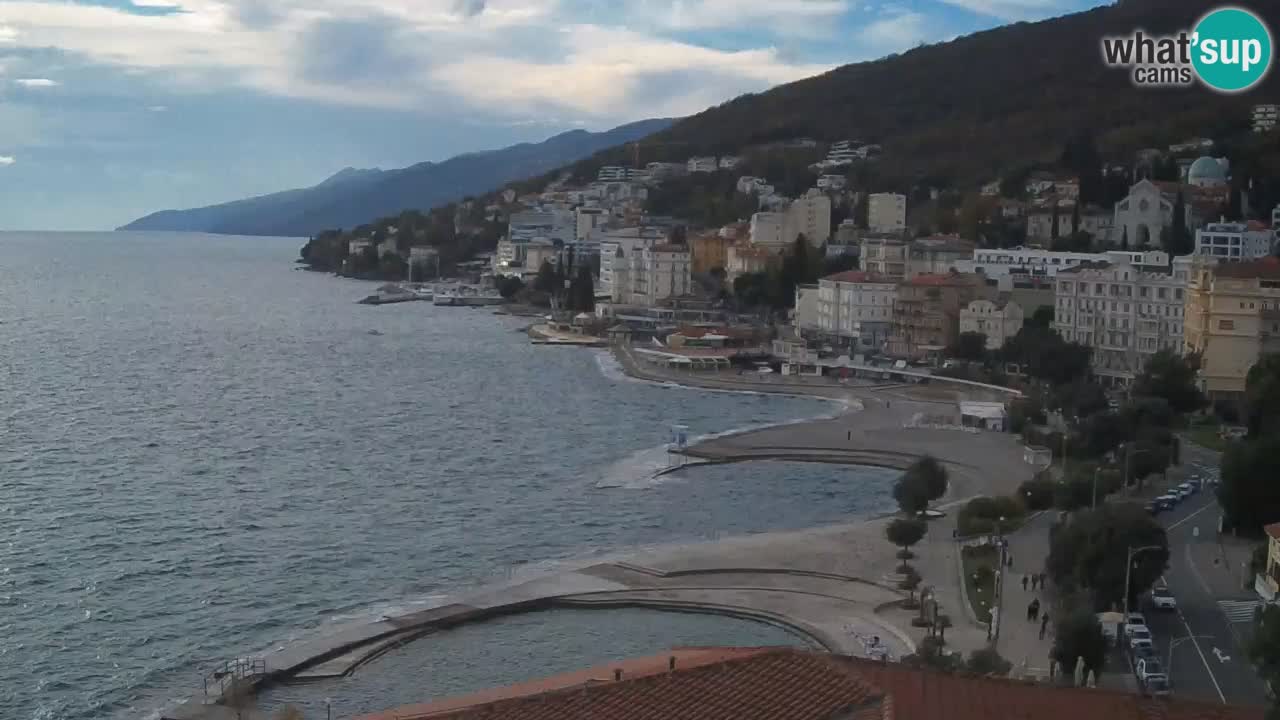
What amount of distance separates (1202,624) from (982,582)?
3.35 m

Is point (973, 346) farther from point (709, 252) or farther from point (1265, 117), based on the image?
point (1265, 117)

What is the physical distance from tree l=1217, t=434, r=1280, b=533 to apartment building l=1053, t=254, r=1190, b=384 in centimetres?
1857

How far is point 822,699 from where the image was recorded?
8.21m

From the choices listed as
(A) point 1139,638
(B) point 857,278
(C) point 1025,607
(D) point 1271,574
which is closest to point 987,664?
(A) point 1139,638

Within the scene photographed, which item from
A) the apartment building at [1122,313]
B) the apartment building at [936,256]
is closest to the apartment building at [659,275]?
the apartment building at [936,256]

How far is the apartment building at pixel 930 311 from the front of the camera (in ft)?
155

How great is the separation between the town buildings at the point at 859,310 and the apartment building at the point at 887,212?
1767cm

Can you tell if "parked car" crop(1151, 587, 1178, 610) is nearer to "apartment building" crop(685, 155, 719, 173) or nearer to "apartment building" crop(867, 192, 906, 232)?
"apartment building" crop(867, 192, 906, 232)

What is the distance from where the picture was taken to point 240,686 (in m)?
15.4

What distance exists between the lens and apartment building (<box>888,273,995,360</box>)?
47.2 meters

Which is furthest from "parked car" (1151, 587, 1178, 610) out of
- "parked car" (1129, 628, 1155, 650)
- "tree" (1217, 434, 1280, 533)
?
"tree" (1217, 434, 1280, 533)

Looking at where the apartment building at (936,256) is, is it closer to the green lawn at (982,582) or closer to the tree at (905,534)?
the green lawn at (982,582)

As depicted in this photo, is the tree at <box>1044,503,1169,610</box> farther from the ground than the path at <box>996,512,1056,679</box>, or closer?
farther from the ground

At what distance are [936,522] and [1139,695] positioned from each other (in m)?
14.6
